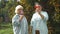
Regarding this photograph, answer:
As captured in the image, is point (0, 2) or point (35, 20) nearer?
point (35, 20)

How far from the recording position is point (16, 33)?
20.6ft

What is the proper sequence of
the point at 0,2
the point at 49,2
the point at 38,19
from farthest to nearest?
the point at 0,2, the point at 49,2, the point at 38,19

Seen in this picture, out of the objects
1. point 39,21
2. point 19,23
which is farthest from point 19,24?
point 39,21

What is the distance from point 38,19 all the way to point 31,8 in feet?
13.1

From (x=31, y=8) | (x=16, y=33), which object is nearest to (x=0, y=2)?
(x=31, y=8)

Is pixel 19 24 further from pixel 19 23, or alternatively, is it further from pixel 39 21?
pixel 39 21

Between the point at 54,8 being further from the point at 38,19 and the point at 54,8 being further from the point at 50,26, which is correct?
the point at 38,19

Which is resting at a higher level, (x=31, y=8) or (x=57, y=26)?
(x=31, y=8)

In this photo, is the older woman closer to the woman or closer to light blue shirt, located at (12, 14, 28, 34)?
light blue shirt, located at (12, 14, 28, 34)

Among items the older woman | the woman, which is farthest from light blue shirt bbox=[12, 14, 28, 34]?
the woman

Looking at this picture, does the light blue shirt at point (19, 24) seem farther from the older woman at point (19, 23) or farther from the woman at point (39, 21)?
the woman at point (39, 21)

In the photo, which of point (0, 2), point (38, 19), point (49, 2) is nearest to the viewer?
point (38, 19)

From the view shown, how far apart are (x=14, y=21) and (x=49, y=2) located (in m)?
4.00

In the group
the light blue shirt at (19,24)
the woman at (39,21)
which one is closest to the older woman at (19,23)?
the light blue shirt at (19,24)
